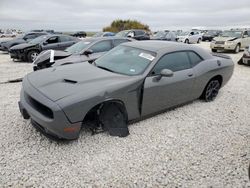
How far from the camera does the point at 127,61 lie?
14.5ft

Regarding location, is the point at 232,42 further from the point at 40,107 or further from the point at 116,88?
the point at 40,107

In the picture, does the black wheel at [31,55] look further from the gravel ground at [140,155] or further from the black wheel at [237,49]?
the black wheel at [237,49]

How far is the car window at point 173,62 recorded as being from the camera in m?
4.27

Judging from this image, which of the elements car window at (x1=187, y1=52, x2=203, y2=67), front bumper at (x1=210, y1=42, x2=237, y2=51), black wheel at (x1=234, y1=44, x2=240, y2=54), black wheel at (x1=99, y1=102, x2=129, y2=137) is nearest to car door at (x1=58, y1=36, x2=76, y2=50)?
car window at (x1=187, y1=52, x2=203, y2=67)

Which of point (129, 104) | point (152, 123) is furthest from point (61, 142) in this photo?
point (152, 123)

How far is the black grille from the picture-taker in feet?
10.6

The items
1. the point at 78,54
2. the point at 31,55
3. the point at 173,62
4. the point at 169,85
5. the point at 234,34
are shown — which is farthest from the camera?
the point at 234,34

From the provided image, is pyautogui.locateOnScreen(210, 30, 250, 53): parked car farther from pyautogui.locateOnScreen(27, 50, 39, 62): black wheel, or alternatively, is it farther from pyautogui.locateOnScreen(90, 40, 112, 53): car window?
pyautogui.locateOnScreen(27, 50, 39, 62): black wheel

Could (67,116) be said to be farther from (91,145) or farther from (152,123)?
(152,123)

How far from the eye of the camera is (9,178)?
2848mm

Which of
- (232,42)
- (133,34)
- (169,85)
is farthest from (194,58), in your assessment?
(133,34)

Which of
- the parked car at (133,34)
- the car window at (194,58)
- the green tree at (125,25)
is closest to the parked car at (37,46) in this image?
the parked car at (133,34)

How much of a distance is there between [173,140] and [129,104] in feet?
2.90

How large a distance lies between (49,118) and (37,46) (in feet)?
31.6
